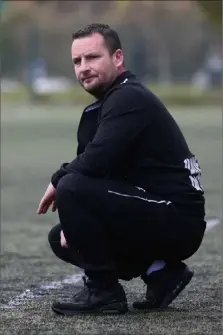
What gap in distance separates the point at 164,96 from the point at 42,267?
36526mm

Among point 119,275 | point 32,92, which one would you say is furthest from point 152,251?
point 32,92

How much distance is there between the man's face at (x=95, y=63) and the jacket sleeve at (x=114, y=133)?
11 centimetres

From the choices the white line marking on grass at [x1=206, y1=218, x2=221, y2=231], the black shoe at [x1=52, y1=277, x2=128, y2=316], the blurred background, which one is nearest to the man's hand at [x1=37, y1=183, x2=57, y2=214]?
the black shoe at [x1=52, y1=277, x2=128, y2=316]

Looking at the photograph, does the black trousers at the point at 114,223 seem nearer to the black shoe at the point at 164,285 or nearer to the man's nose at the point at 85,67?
the black shoe at the point at 164,285

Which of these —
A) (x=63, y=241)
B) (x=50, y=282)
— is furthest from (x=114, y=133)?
(x=50, y=282)

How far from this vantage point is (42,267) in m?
5.92

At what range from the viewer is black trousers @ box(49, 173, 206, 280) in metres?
4.07

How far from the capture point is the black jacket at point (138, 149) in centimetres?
411

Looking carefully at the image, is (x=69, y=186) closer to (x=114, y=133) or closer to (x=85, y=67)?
(x=114, y=133)

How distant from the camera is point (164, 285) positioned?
432cm

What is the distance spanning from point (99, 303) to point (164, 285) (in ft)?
0.99

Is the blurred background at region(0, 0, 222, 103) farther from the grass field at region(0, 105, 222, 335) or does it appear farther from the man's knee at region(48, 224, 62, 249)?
the man's knee at region(48, 224, 62, 249)

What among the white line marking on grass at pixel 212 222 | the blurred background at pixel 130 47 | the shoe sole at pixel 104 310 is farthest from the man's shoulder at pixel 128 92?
the blurred background at pixel 130 47

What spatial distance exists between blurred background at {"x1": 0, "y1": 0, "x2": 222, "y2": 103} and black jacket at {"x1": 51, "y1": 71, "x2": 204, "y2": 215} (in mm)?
44434
